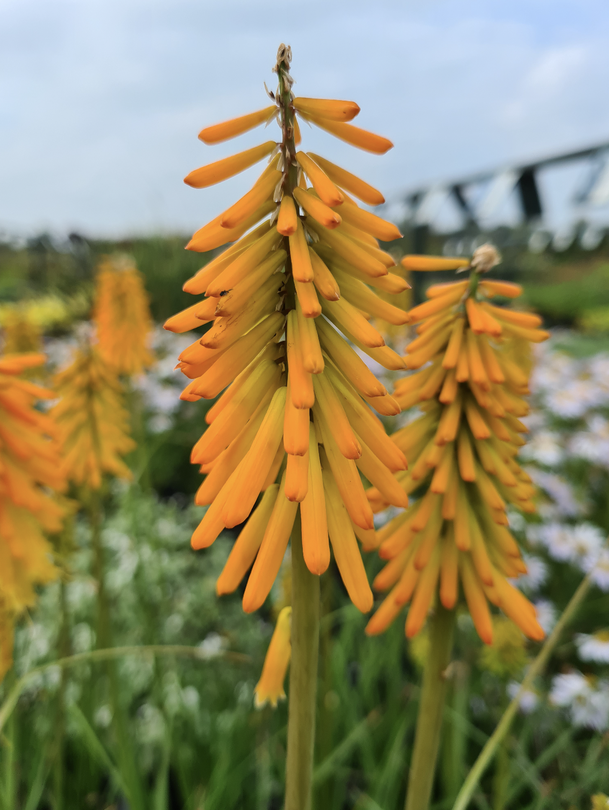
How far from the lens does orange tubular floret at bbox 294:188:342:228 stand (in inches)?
33.8

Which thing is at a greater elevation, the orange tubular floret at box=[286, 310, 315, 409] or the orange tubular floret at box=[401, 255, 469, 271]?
the orange tubular floret at box=[401, 255, 469, 271]

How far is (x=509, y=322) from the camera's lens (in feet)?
4.66

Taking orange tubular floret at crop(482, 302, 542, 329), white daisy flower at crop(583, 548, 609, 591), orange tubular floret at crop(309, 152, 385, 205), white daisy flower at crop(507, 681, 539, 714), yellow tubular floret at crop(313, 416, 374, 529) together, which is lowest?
white daisy flower at crop(507, 681, 539, 714)

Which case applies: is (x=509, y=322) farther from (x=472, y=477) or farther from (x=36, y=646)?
(x=36, y=646)

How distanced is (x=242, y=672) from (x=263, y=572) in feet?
9.70

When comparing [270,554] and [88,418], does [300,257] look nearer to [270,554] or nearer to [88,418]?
[270,554]

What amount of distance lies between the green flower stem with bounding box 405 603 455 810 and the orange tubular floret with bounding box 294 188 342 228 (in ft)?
3.40

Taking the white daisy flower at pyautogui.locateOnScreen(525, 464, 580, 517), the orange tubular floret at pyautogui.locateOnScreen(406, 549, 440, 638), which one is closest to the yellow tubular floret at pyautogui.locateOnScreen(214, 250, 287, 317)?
the orange tubular floret at pyautogui.locateOnScreen(406, 549, 440, 638)

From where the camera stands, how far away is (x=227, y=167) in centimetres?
96

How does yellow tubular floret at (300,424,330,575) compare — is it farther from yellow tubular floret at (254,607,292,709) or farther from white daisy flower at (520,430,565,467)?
white daisy flower at (520,430,565,467)

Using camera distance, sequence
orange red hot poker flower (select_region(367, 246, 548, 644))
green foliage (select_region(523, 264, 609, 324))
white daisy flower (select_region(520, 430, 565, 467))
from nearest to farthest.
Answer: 1. orange red hot poker flower (select_region(367, 246, 548, 644))
2. white daisy flower (select_region(520, 430, 565, 467))
3. green foliage (select_region(523, 264, 609, 324))

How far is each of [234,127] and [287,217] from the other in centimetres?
18

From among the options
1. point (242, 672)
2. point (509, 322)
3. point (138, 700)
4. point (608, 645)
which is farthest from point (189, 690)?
point (509, 322)

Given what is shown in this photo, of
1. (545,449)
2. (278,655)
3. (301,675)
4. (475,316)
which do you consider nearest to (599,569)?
(545,449)
